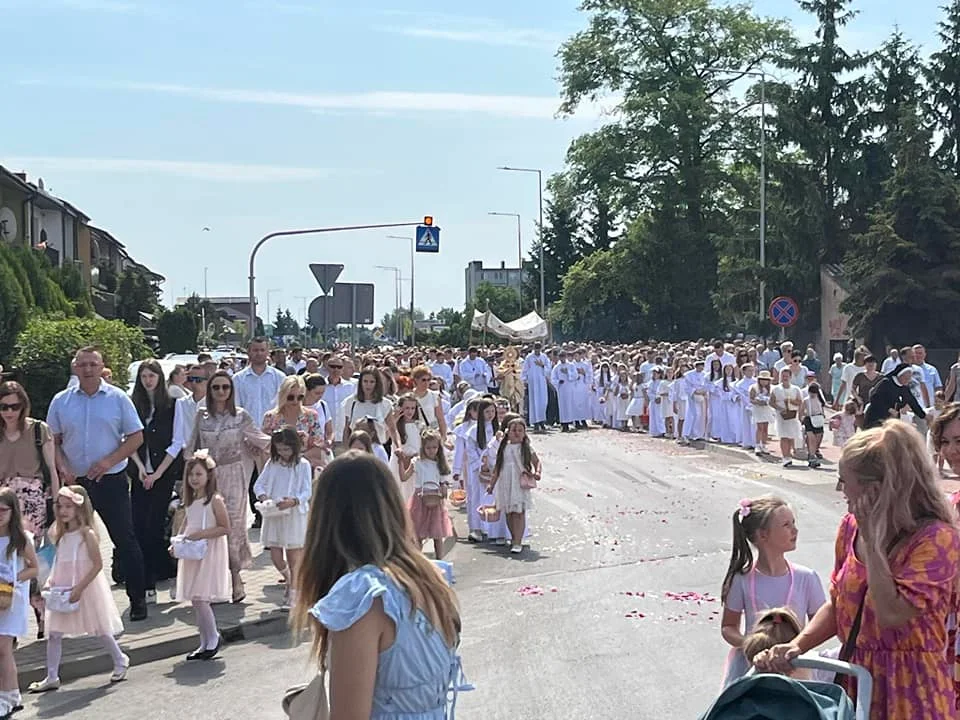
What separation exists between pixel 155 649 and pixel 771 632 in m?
5.85

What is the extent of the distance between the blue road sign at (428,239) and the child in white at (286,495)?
858 inches

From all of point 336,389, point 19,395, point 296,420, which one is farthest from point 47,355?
point 19,395

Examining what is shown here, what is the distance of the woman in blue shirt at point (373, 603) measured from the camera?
10.4 feet

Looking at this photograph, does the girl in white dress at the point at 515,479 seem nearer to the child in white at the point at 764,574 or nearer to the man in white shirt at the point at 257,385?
the man in white shirt at the point at 257,385

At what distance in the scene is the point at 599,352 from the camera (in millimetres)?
37844

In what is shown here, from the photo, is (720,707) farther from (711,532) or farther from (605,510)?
(605,510)

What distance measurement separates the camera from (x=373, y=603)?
3197 mm

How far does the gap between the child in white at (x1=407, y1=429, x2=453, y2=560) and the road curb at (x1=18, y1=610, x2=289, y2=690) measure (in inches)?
100

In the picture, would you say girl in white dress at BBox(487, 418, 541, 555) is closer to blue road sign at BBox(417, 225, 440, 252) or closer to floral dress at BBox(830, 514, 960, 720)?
floral dress at BBox(830, 514, 960, 720)

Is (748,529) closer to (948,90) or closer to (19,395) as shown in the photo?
(19,395)

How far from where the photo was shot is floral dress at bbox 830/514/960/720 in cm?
380

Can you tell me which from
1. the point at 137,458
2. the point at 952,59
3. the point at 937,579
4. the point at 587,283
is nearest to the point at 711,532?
the point at 137,458

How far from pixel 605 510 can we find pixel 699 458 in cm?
732

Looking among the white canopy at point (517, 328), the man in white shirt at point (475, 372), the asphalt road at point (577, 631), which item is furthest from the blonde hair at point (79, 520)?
the white canopy at point (517, 328)
